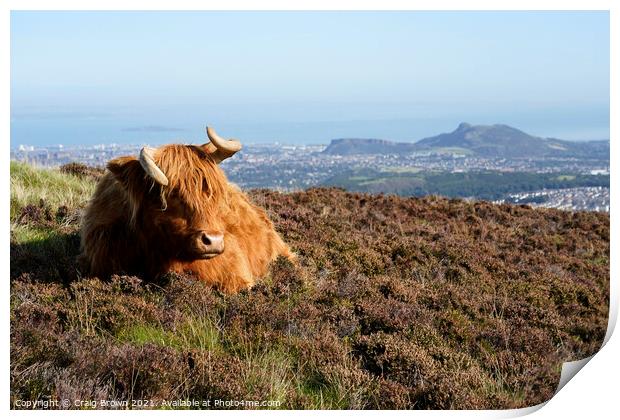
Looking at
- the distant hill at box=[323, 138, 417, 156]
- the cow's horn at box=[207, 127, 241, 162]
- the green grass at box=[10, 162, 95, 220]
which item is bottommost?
the green grass at box=[10, 162, 95, 220]

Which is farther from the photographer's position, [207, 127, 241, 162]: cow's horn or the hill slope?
the hill slope

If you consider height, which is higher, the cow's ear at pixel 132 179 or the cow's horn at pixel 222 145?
the cow's horn at pixel 222 145

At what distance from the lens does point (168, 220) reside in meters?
5.84

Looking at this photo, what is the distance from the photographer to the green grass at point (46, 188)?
28.7 feet

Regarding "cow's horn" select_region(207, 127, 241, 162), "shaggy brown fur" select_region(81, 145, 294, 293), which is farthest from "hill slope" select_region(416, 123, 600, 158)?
"shaggy brown fur" select_region(81, 145, 294, 293)

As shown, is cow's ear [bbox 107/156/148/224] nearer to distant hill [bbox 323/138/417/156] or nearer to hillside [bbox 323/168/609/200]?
hillside [bbox 323/168/609/200]

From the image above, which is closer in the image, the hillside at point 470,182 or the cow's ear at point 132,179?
the cow's ear at point 132,179

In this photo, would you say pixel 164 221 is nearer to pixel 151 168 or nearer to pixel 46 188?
pixel 151 168

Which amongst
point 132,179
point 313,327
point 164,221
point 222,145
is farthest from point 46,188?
point 313,327

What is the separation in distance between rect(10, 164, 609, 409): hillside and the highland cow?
0.78ft

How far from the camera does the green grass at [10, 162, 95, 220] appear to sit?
28.7 ft

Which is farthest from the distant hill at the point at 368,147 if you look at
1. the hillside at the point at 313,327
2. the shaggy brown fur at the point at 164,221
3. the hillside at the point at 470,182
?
the shaggy brown fur at the point at 164,221

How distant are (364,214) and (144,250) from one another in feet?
19.9

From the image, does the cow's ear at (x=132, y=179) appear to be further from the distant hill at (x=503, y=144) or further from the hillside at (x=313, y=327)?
the distant hill at (x=503, y=144)
